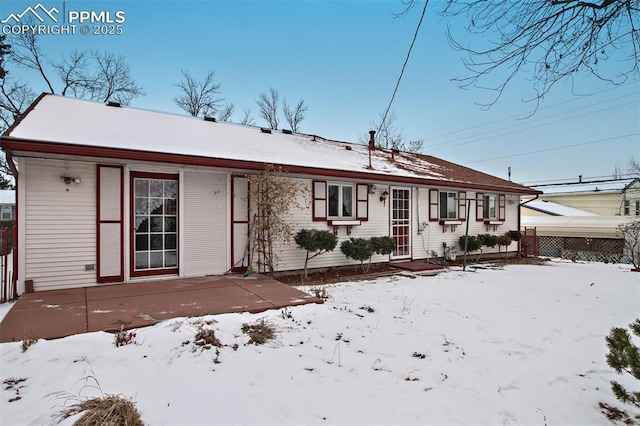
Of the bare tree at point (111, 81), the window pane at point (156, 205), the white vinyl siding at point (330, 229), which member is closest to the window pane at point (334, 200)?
the white vinyl siding at point (330, 229)

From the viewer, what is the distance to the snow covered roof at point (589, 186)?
22.2 m

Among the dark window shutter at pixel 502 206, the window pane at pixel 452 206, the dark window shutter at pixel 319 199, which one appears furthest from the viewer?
the dark window shutter at pixel 502 206

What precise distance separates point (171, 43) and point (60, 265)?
8.74 meters

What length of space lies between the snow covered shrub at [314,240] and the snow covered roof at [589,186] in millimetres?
22976

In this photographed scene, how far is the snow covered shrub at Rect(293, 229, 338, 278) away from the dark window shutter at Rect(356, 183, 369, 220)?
1.52 m

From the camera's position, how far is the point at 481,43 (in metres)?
2.81

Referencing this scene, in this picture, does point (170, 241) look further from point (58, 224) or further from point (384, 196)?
point (384, 196)

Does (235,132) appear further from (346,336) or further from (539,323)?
(539,323)

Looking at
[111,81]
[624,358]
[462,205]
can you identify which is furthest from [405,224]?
[111,81]

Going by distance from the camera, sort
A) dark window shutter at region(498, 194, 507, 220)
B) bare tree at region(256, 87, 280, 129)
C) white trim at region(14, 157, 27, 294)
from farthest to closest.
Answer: bare tree at region(256, 87, 280, 129) < dark window shutter at region(498, 194, 507, 220) < white trim at region(14, 157, 27, 294)

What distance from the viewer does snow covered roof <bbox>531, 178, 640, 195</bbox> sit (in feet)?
72.8

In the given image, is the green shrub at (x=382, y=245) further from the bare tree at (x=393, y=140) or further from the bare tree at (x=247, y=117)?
the bare tree at (x=247, y=117)

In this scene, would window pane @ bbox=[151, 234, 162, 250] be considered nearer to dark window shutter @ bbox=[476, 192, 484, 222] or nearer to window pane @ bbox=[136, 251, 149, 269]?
window pane @ bbox=[136, 251, 149, 269]

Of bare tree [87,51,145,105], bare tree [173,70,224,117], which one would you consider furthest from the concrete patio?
bare tree [173,70,224,117]
